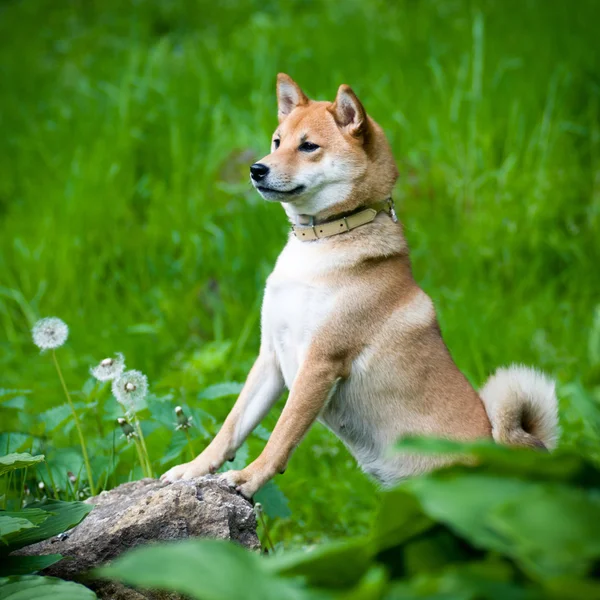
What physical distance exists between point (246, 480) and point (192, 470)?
243 millimetres

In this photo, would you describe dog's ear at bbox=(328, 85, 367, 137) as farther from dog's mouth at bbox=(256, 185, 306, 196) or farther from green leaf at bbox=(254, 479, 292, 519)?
green leaf at bbox=(254, 479, 292, 519)

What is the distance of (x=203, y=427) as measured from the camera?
332 centimetres

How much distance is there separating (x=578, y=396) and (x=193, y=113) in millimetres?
5791

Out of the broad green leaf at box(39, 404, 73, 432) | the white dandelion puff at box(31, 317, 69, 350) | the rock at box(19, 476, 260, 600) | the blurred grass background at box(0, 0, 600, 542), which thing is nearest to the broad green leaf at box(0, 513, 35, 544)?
the rock at box(19, 476, 260, 600)

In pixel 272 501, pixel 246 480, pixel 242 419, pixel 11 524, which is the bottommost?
pixel 272 501

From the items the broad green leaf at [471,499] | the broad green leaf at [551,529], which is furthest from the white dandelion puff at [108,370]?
the broad green leaf at [551,529]

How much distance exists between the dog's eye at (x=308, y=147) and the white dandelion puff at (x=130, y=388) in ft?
3.50

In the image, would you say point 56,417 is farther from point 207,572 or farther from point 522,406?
point 207,572

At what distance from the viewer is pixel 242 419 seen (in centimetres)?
292

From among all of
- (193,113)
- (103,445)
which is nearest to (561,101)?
(193,113)

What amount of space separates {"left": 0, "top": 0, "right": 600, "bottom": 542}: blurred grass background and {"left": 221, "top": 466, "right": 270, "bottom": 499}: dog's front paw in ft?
4.13

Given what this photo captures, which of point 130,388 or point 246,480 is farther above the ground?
point 130,388

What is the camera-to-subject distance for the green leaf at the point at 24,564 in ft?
6.53

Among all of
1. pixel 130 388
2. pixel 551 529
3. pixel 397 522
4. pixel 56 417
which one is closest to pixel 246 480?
pixel 130 388
